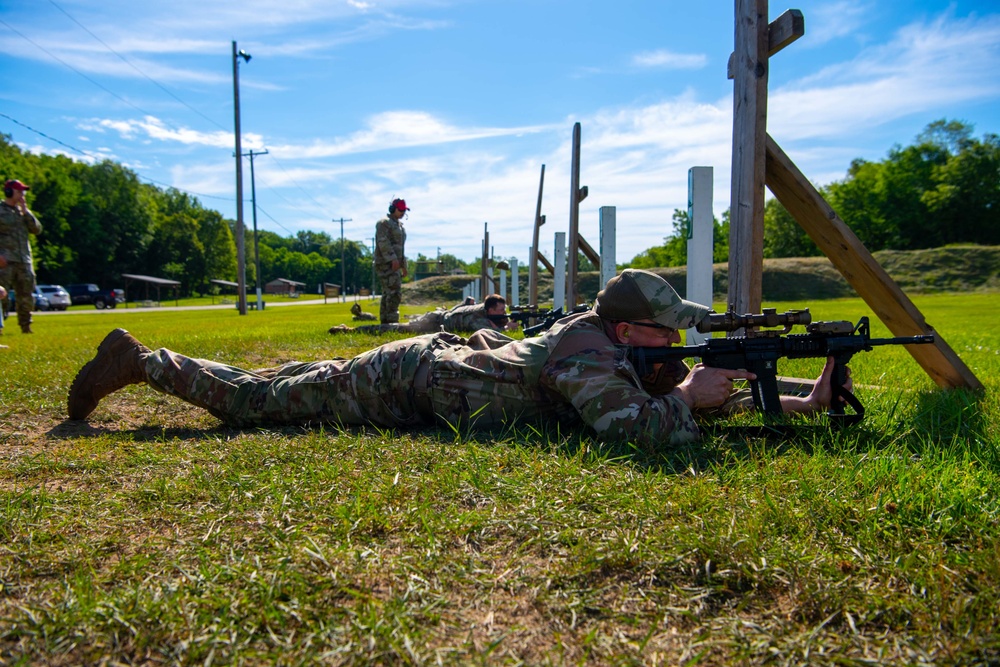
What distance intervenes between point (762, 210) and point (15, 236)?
532 inches

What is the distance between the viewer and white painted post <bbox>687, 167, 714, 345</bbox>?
596cm

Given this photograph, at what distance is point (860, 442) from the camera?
334cm

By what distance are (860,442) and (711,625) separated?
6.79 feet

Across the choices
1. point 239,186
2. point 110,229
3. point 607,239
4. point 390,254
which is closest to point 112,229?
point 110,229

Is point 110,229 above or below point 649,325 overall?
above

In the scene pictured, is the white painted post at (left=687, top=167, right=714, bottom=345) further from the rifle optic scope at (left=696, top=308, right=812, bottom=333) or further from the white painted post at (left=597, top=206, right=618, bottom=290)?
the white painted post at (left=597, top=206, right=618, bottom=290)

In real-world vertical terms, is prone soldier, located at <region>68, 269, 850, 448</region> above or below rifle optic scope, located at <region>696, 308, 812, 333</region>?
below

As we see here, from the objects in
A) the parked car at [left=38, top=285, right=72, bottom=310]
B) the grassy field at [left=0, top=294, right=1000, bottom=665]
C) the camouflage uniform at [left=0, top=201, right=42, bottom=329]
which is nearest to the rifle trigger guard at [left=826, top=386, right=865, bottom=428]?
the grassy field at [left=0, top=294, right=1000, bottom=665]

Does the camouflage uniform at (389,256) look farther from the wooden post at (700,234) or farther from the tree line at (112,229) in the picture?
the tree line at (112,229)

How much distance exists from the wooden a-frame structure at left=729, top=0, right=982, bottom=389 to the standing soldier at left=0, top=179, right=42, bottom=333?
12657mm

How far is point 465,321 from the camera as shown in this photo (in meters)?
11.9

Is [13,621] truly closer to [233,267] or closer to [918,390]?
[918,390]

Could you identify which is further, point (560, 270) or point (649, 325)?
point (560, 270)

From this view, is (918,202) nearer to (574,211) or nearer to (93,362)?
(574,211)
